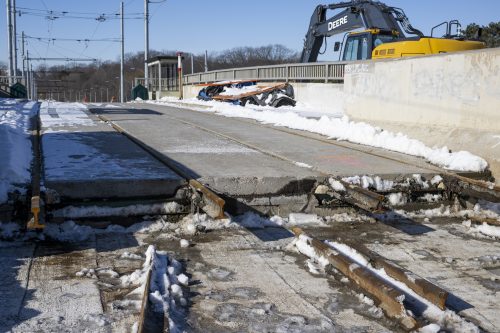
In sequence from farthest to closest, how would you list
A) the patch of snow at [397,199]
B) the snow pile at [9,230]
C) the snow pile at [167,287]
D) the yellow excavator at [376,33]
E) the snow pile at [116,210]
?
the yellow excavator at [376,33] → the patch of snow at [397,199] → the snow pile at [116,210] → the snow pile at [9,230] → the snow pile at [167,287]

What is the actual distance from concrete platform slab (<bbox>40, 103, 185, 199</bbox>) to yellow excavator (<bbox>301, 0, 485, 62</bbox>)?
992 centimetres

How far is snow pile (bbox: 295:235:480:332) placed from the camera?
359cm

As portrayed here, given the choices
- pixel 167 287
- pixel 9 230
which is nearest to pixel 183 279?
pixel 167 287

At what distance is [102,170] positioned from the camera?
6.58 m

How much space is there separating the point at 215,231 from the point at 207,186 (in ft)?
2.34

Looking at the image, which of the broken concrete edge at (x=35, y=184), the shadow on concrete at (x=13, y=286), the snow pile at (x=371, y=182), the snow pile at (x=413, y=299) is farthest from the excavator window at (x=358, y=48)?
the shadow on concrete at (x=13, y=286)

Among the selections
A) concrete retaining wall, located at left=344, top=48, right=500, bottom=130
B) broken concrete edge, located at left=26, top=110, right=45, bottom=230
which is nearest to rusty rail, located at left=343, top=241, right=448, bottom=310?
broken concrete edge, located at left=26, top=110, right=45, bottom=230

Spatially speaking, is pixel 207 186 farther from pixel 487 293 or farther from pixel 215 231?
pixel 487 293

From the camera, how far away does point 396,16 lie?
70.3 ft

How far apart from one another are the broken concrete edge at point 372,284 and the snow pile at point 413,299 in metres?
0.04

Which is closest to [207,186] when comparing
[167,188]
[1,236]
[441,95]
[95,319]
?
[167,188]

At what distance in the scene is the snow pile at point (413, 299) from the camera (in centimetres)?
359

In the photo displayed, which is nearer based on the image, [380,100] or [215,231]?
[215,231]

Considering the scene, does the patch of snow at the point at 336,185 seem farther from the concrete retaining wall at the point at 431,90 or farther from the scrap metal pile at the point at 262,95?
the scrap metal pile at the point at 262,95
